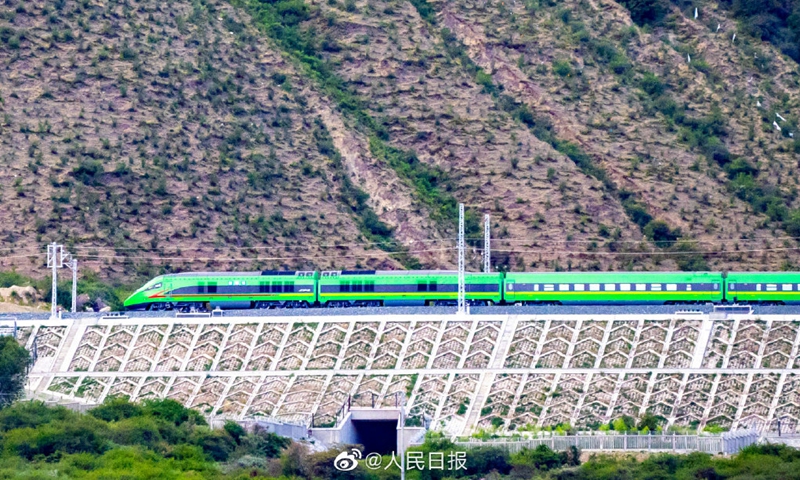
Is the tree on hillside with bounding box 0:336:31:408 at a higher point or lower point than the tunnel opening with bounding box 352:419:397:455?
higher

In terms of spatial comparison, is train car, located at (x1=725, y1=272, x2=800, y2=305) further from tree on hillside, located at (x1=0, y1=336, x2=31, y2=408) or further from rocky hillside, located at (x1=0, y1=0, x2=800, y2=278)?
tree on hillside, located at (x1=0, y1=336, x2=31, y2=408)

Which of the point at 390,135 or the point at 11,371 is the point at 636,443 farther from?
the point at 390,135

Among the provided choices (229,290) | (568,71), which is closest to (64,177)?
(229,290)

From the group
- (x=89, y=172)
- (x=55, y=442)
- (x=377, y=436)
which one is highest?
(x=89, y=172)

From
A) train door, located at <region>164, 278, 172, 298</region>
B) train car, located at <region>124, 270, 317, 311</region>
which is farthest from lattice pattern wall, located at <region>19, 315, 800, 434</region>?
train car, located at <region>124, 270, 317, 311</region>

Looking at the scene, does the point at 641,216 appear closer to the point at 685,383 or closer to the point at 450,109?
the point at 450,109

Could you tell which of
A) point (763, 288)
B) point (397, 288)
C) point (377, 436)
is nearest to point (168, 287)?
point (397, 288)
